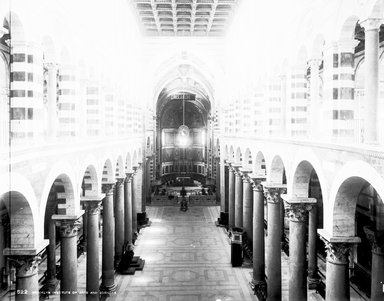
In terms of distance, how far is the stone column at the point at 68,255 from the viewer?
10516mm

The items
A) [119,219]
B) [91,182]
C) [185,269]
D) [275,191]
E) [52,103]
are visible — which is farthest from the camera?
[119,219]

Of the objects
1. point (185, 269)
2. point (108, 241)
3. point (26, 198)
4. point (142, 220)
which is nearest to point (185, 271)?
point (185, 269)

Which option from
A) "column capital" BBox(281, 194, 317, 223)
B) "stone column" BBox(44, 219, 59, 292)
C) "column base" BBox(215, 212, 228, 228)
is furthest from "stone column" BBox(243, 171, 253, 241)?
"stone column" BBox(44, 219, 59, 292)

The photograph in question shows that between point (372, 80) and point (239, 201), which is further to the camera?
point (239, 201)

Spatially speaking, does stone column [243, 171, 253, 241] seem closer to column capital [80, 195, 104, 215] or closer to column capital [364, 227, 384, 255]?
column capital [364, 227, 384, 255]

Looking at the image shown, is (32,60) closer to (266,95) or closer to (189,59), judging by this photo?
(266,95)

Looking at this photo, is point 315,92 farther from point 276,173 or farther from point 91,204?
point 91,204

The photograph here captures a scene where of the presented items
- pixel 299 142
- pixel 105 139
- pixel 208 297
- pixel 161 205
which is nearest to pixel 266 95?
pixel 299 142

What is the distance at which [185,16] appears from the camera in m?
22.0

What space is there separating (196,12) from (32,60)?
15.1 m

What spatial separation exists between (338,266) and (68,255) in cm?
689

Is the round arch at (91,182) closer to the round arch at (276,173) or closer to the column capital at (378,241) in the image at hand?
the round arch at (276,173)

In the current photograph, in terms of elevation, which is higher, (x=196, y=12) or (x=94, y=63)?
(x=196, y=12)

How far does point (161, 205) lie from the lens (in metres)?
33.9
